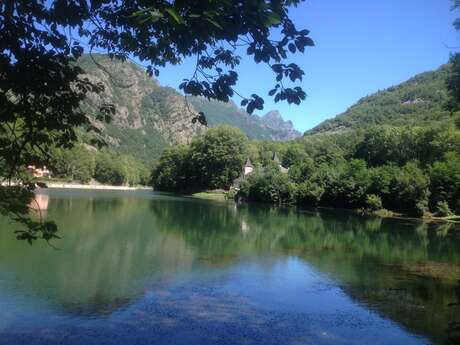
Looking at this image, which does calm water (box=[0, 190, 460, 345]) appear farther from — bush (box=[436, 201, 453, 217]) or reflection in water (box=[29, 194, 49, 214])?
bush (box=[436, 201, 453, 217])

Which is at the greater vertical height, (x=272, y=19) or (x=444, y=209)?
(x=272, y=19)

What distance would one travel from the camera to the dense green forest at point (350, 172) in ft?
240

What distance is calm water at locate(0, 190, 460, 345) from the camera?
44.5 feet

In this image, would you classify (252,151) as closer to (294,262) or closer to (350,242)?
(350,242)

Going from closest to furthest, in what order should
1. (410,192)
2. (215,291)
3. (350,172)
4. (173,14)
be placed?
(173,14)
(215,291)
(410,192)
(350,172)

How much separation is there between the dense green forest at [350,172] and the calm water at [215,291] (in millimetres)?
41526

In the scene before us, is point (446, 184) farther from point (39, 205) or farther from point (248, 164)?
point (39, 205)

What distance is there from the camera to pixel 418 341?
1396 cm

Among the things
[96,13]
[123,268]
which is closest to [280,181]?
[123,268]

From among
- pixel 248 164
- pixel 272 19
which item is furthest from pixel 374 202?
pixel 272 19

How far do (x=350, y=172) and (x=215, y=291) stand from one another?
71372 millimetres

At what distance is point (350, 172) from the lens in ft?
282

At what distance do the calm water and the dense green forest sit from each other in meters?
41.5

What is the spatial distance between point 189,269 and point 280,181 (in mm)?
76732
